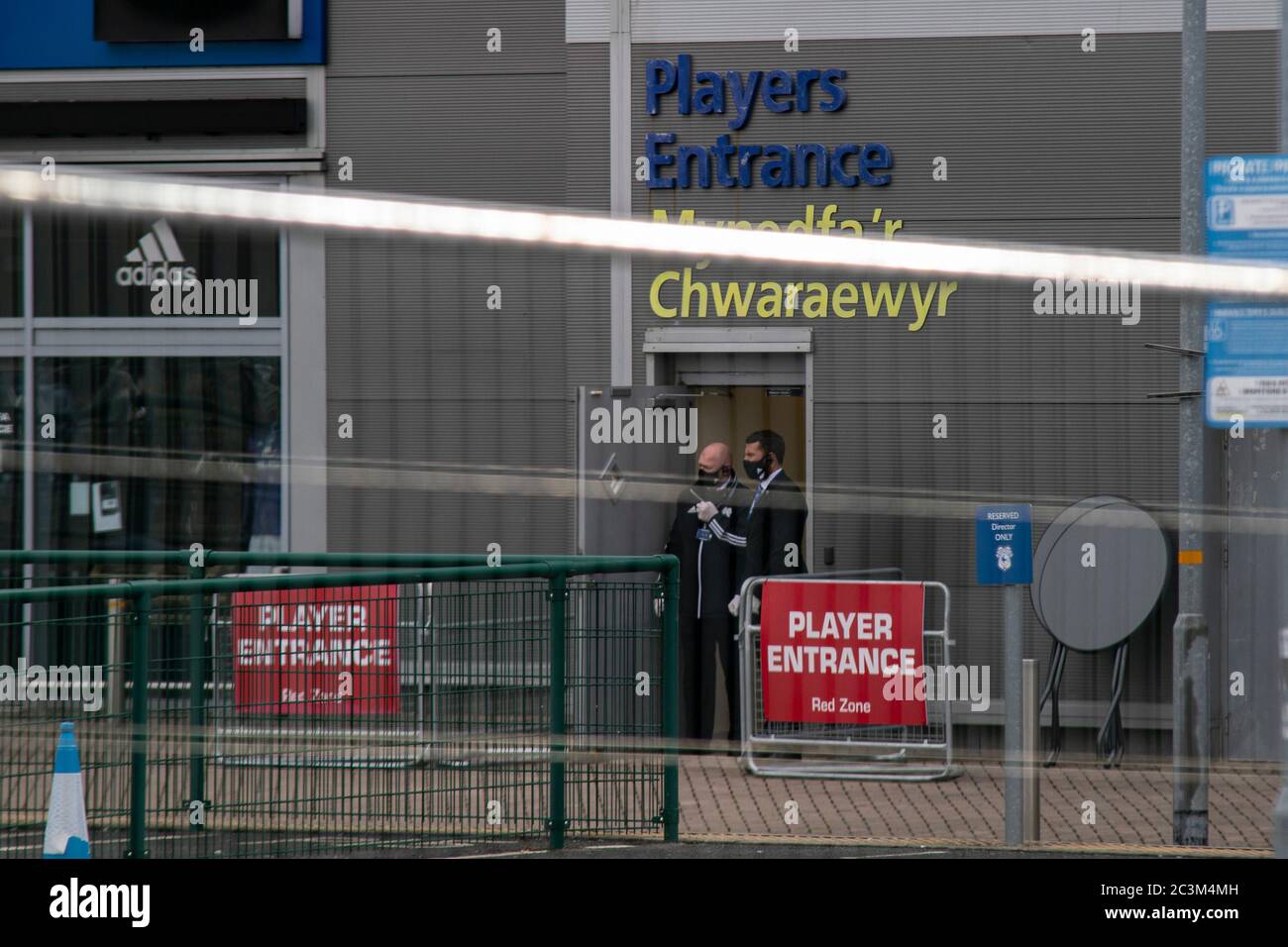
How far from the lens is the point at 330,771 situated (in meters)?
7.12

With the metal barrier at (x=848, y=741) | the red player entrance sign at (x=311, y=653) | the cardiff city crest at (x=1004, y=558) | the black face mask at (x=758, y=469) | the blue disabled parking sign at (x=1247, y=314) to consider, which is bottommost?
the metal barrier at (x=848, y=741)

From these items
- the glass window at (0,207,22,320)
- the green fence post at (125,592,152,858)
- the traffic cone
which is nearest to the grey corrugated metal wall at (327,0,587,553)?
the green fence post at (125,592,152,858)

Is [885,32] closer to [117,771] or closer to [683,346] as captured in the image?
[683,346]

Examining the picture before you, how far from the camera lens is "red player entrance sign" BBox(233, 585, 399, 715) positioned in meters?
6.98

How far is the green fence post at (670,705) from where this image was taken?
801 cm

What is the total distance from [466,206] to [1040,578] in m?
7.28

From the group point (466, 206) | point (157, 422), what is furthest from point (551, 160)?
point (466, 206)

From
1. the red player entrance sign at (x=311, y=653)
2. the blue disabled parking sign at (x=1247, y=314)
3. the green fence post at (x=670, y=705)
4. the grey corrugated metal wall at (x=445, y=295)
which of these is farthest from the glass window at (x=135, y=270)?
the blue disabled parking sign at (x=1247, y=314)

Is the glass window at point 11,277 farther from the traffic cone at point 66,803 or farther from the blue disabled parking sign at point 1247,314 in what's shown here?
the blue disabled parking sign at point 1247,314

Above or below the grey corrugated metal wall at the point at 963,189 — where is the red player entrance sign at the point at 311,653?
below

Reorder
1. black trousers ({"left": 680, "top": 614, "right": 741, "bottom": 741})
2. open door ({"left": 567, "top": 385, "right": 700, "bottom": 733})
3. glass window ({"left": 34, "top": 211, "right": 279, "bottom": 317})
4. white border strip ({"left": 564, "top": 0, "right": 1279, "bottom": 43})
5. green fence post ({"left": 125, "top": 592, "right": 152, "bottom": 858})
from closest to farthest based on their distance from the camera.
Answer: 1. green fence post ({"left": 125, "top": 592, "right": 152, "bottom": 858})
2. glass window ({"left": 34, "top": 211, "right": 279, "bottom": 317})
3. black trousers ({"left": 680, "top": 614, "right": 741, "bottom": 741})
4. open door ({"left": 567, "top": 385, "right": 700, "bottom": 733})
5. white border strip ({"left": 564, "top": 0, "right": 1279, "bottom": 43})

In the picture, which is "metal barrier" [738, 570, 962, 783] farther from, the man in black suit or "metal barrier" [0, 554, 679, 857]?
"metal barrier" [0, 554, 679, 857]

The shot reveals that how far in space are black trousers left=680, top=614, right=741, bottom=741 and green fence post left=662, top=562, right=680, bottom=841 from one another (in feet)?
7.28

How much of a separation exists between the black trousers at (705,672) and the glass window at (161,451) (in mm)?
2611
